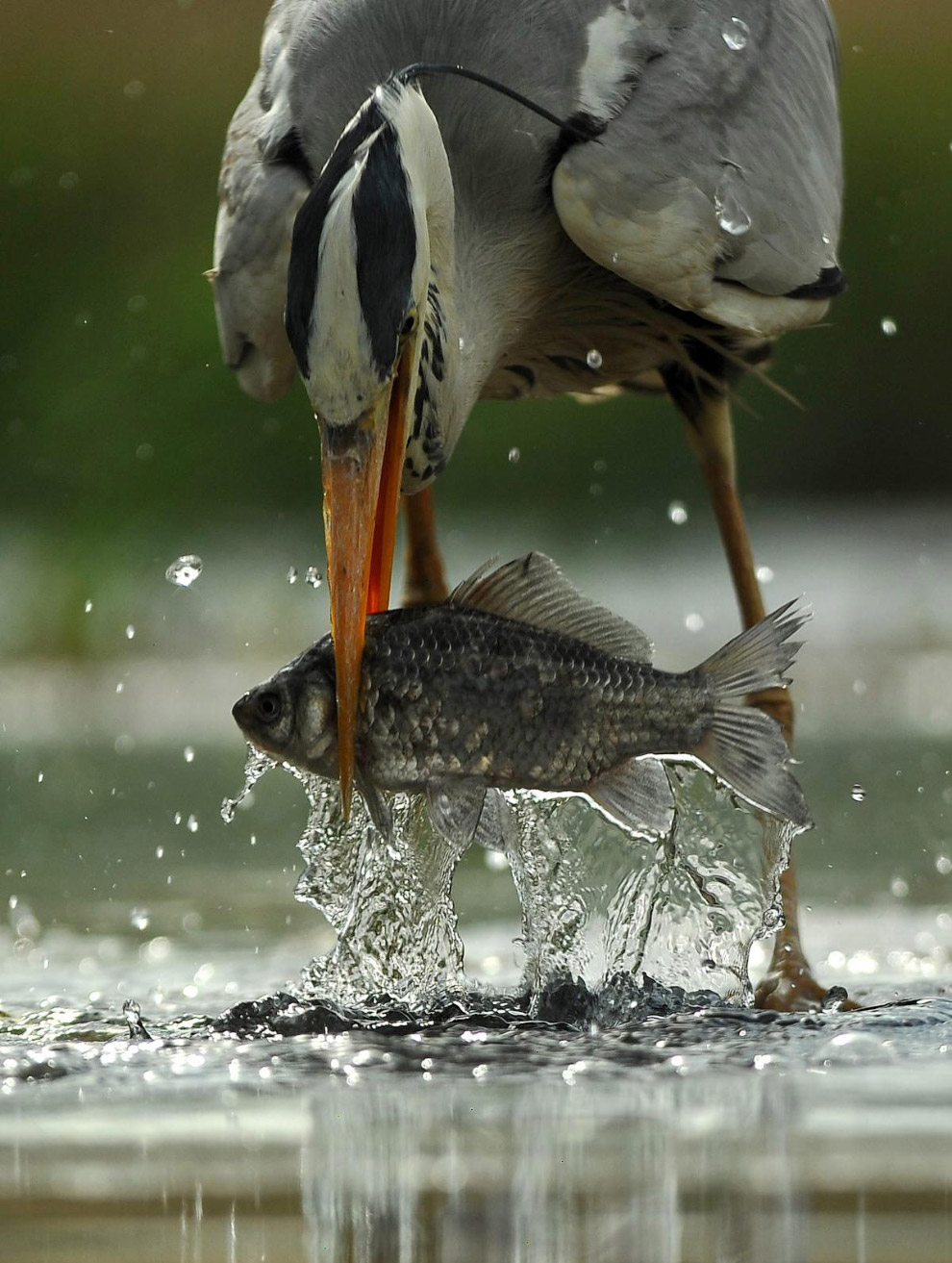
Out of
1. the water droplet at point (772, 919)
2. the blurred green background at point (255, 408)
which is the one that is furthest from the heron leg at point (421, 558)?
the blurred green background at point (255, 408)

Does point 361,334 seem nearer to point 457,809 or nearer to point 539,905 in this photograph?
point 457,809

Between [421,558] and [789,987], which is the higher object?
[421,558]

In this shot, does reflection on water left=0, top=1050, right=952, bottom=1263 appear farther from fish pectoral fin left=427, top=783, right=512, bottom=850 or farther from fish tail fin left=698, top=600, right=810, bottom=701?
fish tail fin left=698, top=600, right=810, bottom=701

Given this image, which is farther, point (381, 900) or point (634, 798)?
point (381, 900)

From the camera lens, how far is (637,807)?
2.88 metres

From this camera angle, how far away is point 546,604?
2.93 m

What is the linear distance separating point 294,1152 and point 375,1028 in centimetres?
84

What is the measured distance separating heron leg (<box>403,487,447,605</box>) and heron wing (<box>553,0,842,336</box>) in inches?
34.0

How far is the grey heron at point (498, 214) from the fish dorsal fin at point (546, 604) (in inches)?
6.3

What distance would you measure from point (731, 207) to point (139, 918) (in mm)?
1803

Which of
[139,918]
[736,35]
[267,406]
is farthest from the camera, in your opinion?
[267,406]

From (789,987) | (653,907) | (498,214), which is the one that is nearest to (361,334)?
(498,214)

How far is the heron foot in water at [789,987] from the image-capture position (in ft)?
11.9

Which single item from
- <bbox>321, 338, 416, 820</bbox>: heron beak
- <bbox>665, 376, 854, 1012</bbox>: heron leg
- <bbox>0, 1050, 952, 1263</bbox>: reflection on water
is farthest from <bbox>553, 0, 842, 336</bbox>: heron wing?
<bbox>0, 1050, 952, 1263</bbox>: reflection on water
